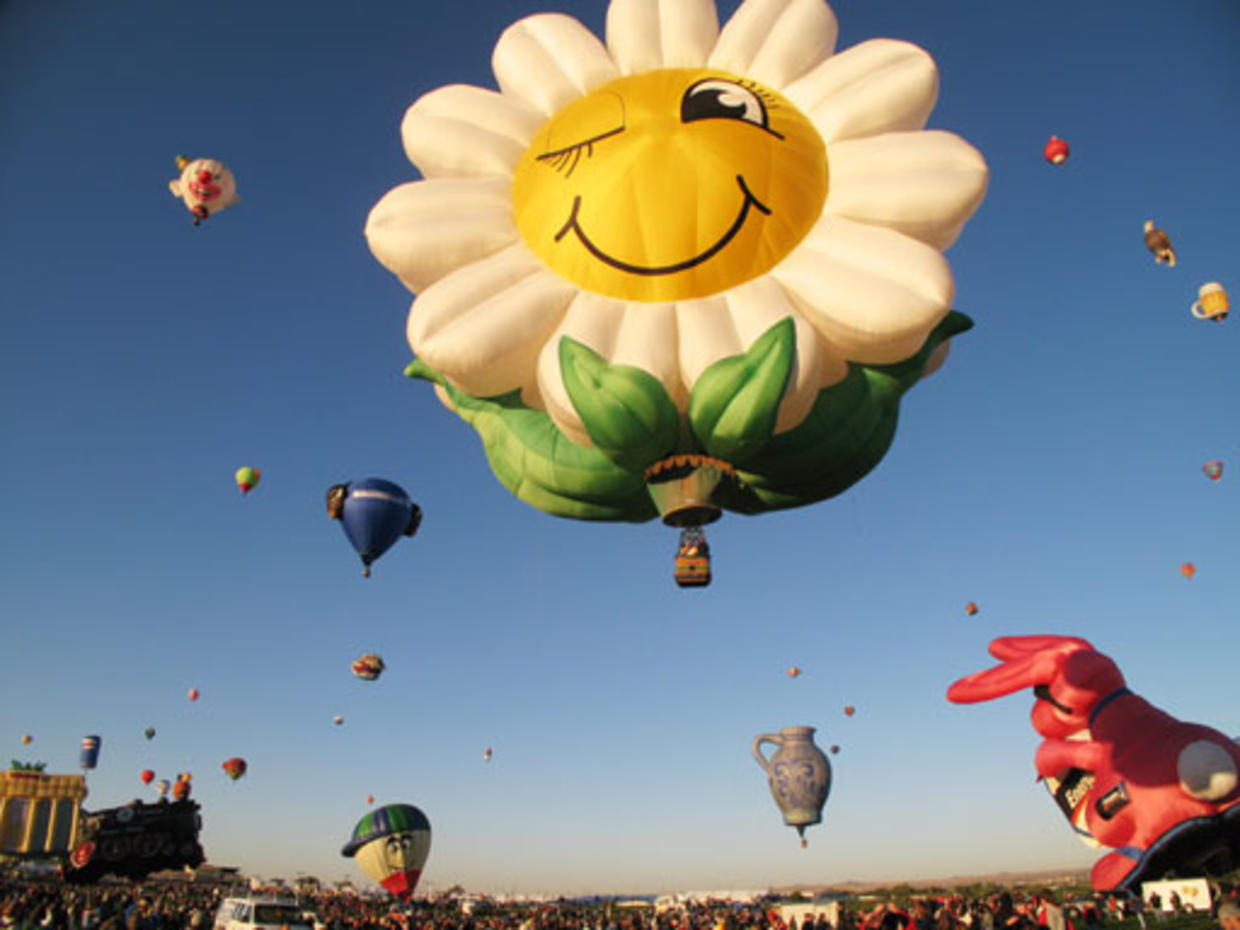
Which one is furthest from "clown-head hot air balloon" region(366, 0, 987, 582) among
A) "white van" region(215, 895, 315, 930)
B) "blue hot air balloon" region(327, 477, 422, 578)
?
"white van" region(215, 895, 315, 930)

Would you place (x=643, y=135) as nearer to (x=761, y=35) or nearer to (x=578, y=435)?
(x=761, y=35)

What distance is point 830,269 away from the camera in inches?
248

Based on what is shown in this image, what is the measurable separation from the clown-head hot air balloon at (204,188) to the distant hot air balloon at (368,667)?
9.93 meters

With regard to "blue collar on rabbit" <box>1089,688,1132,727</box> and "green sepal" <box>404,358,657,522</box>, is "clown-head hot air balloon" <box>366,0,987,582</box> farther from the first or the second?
"blue collar on rabbit" <box>1089,688,1132,727</box>

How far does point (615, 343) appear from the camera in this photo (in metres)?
6.31

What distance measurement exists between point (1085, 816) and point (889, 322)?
1186cm

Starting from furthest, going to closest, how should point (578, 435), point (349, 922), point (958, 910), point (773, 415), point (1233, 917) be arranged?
point (349, 922) < point (958, 910) < point (578, 435) < point (773, 415) < point (1233, 917)

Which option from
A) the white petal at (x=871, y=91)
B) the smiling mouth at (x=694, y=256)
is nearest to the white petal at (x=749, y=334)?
the smiling mouth at (x=694, y=256)

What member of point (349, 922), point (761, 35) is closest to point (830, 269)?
point (761, 35)

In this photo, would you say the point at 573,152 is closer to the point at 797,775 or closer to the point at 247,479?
the point at 247,479

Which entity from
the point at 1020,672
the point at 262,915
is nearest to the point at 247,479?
the point at 262,915

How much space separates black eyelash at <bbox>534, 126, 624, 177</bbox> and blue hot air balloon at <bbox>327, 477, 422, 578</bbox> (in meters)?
7.38

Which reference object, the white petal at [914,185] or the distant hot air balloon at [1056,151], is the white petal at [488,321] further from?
the distant hot air balloon at [1056,151]

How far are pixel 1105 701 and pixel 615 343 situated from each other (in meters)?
12.4
